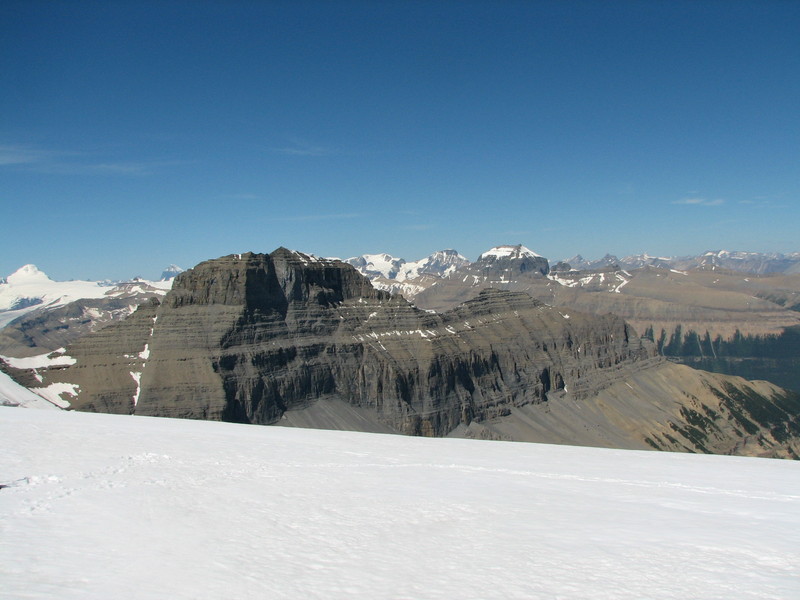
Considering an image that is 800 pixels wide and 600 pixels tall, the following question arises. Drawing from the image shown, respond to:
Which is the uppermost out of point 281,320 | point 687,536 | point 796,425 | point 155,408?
point 281,320

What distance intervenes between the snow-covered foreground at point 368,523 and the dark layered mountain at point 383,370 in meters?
65.2

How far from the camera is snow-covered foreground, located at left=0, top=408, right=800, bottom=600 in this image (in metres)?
7.02

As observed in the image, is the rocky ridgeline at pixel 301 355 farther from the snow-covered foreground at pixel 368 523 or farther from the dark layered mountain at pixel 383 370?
the snow-covered foreground at pixel 368 523

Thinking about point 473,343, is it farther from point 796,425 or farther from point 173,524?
point 173,524

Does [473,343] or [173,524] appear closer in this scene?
[173,524]

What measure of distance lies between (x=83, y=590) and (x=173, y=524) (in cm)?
255

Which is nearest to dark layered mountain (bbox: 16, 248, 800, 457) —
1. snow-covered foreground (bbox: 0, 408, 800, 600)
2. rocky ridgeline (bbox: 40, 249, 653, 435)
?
rocky ridgeline (bbox: 40, 249, 653, 435)

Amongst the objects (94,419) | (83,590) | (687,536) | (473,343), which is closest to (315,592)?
(83,590)

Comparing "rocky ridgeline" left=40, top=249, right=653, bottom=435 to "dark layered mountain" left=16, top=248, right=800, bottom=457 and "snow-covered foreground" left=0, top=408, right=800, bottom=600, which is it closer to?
"dark layered mountain" left=16, top=248, right=800, bottom=457

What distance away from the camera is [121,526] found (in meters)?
8.70

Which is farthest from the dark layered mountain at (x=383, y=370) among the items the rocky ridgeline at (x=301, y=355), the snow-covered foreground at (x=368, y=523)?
the snow-covered foreground at (x=368, y=523)

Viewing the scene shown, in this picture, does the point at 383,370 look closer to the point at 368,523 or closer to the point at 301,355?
the point at 301,355

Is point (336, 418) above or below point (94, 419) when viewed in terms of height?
below

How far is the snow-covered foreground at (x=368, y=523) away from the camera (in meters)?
7.02
